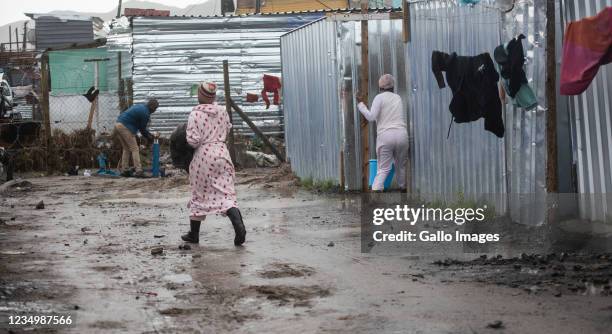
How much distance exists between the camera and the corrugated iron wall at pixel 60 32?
5016cm

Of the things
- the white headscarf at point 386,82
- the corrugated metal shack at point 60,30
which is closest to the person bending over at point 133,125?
the white headscarf at point 386,82

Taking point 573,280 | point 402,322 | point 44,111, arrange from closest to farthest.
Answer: point 402,322
point 573,280
point 44,111

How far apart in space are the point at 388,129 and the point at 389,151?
294 mm

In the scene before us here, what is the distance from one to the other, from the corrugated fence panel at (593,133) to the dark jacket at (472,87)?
1.24m

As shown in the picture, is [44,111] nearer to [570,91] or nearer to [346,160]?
[346,160]

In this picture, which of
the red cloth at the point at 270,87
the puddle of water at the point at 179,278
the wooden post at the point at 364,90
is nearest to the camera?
the puddle of water at the point at 179,278

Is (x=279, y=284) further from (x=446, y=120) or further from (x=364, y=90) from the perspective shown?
(x=364, y=90)

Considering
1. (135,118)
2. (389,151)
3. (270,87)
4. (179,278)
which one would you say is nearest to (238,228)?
(179,278)

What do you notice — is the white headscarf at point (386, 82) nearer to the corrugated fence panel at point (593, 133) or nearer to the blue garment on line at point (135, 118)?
the corrugated fence panel at point (593, 133)

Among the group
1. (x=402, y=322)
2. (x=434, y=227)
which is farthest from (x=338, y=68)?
(x=402, y=322)

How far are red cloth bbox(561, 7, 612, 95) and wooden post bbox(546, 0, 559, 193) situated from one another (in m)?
0.93

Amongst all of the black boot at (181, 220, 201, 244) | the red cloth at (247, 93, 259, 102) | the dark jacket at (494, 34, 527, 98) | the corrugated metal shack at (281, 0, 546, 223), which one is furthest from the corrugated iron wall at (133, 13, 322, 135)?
the dark jacket at (494, 34, 527, 98)

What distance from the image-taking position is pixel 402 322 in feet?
19.5

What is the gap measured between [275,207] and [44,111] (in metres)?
10.0
